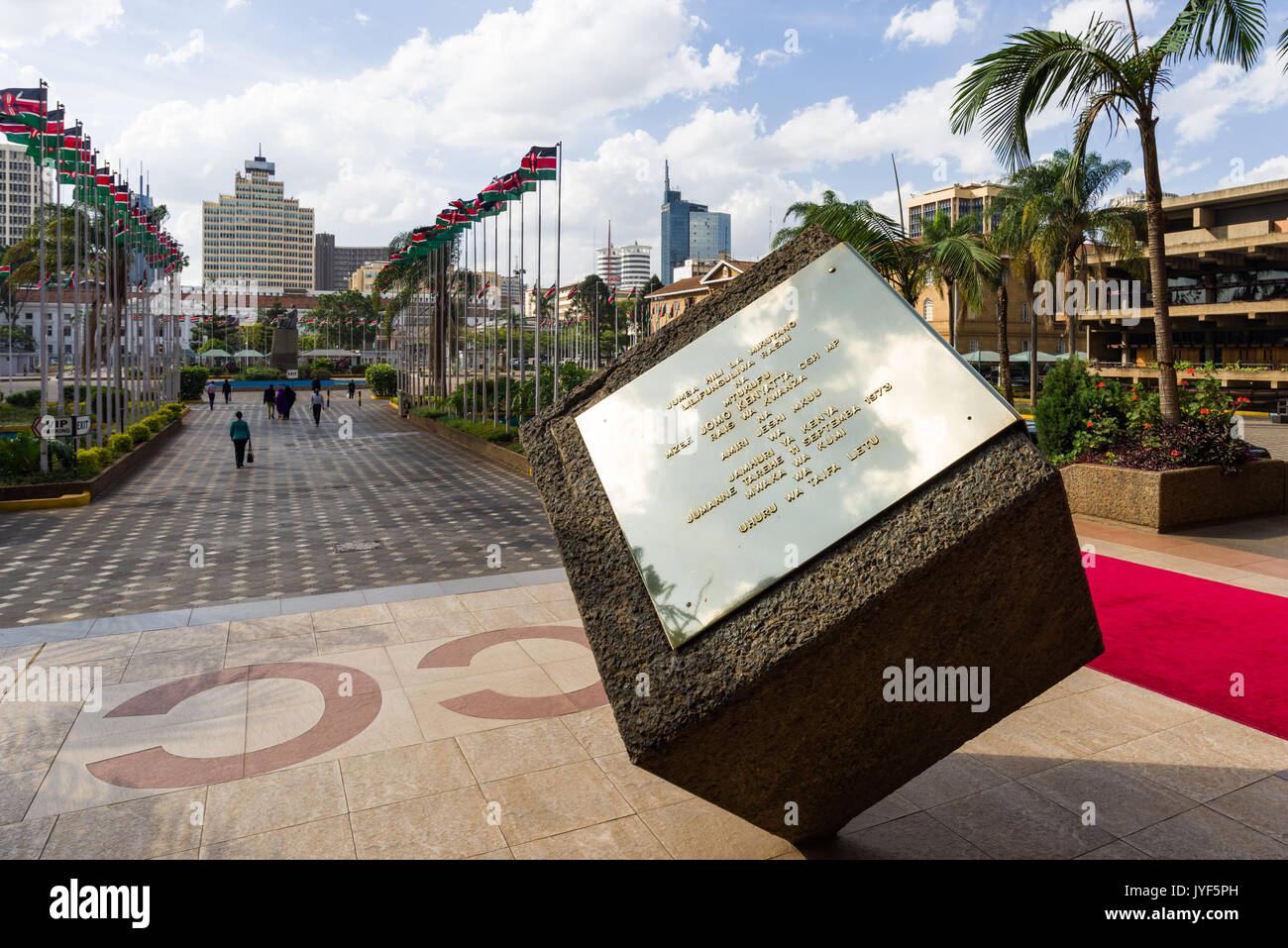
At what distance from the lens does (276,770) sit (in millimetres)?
4910

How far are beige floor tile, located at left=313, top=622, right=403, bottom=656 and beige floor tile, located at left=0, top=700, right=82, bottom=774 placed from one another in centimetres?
163

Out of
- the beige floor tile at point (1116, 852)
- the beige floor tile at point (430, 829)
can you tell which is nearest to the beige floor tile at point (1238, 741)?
the beige floor tile at point (1116, 852)

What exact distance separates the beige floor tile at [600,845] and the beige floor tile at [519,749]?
75 centimetres

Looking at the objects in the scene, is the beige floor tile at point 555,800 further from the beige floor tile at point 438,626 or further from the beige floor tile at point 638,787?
the beige floor tile at point 438,626

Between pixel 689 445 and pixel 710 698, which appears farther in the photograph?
pixel 689 445

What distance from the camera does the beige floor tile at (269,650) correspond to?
22.6 ft

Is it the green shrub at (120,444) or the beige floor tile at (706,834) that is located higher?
the green shrub at (120,444)

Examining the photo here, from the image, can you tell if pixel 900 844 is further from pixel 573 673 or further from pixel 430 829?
pixel 573 673

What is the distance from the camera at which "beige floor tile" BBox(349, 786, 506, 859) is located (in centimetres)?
407

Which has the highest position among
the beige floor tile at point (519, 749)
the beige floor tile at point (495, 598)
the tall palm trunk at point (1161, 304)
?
the tall palm trunk at point (1161, 304)

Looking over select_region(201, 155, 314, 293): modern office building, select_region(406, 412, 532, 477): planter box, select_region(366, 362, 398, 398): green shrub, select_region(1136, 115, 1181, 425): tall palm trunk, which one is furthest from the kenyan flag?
select_region(201, 155, 314, 293): modern office building

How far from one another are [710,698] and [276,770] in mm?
3043
